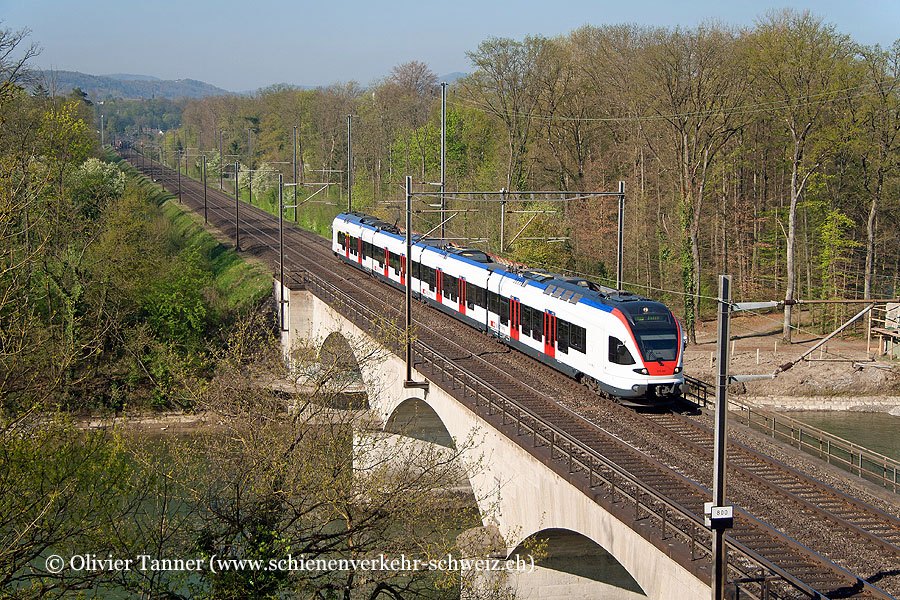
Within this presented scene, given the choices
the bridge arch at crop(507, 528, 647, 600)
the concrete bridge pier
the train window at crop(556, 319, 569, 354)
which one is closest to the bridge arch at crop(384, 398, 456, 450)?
the concrete bridge pier

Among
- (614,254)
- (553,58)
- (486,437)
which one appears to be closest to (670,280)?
(614,254)

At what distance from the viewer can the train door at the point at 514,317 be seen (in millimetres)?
30875

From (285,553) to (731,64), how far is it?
39665 millimetres

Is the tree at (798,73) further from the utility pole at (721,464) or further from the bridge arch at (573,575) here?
the utility pole at (721,464)

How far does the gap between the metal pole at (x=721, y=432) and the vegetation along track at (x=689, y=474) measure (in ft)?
7.80

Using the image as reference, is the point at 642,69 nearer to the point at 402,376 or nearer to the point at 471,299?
the point at 471,299

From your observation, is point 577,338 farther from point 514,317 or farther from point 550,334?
point 514,317

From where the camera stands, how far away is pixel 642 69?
49.1 meters

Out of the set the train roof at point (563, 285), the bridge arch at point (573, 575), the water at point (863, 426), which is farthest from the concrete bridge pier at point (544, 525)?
the water at point (863, 426)

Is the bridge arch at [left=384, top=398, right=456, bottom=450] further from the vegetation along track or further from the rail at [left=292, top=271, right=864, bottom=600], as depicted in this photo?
the rail at [left=292, top=271, right=864, bottom=600]

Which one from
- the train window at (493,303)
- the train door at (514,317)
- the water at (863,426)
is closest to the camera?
the train door at (514,317)

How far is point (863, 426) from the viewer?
A: 42.8 metres

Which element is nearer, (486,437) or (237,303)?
(486,437)

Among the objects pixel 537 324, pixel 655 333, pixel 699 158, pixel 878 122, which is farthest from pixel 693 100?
pixel 655 333
